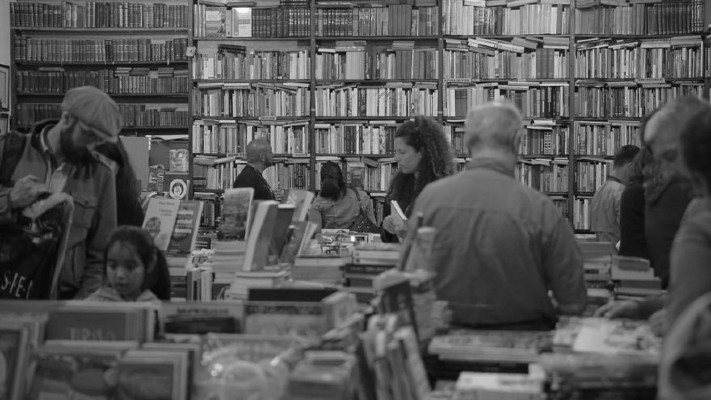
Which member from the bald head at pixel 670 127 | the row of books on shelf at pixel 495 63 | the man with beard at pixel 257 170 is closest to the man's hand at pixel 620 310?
the bald head at pixel 670 127

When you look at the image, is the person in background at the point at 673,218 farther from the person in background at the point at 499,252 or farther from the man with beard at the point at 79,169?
the man with beard at the point at 79,169

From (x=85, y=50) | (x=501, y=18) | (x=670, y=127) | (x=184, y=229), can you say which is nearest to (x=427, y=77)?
(x=501, y=18)

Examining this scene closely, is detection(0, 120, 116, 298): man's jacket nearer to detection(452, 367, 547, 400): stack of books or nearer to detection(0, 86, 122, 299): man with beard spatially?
detection(0, 86, 122, 299): man with beard

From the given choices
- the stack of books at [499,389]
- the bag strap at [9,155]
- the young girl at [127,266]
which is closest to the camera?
the stack of books at [499,389]

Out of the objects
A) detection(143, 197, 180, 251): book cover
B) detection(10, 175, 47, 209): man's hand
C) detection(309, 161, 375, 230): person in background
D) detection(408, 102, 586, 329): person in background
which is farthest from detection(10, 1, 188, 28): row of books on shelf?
detection(408, 102, 586, 329): person in background

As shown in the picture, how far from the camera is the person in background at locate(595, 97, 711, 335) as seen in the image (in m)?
1.77

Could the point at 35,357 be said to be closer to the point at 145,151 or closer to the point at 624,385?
the point at 624,385

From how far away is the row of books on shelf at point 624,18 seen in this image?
31.0ft

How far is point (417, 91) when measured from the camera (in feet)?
31.5

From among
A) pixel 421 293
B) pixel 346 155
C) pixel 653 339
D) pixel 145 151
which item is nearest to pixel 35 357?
pixel 421 293

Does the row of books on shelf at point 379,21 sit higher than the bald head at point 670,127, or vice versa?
the row of books on shelf at point 379,21

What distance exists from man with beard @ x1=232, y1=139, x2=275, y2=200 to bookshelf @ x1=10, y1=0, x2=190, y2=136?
1961 millimetres

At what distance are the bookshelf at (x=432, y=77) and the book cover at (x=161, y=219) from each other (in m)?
5.03

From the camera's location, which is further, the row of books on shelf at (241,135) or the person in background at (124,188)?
the row of books on shelf at (241,135)
